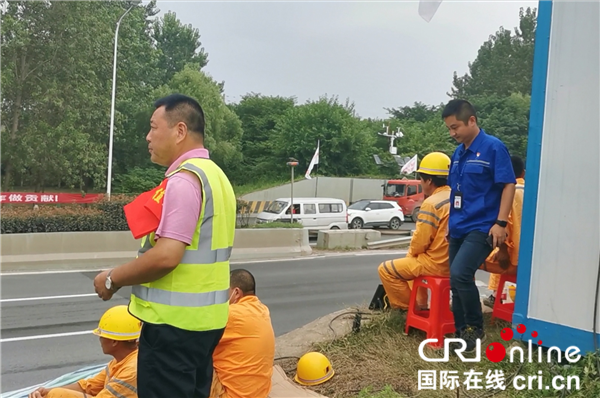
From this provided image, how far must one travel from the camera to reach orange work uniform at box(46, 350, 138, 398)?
9.66 feet

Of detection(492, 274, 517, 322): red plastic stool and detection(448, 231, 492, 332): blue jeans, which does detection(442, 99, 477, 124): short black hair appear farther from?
detection(492, 274, 517, 322): red plastic stool

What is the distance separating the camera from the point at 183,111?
2.68 metres

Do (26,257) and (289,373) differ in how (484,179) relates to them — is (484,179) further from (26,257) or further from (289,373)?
(26,257)

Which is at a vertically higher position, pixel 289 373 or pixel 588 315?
pixel 588 315

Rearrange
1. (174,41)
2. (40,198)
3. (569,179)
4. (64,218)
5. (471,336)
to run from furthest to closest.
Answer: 1. (174,41)
2. (40,198)
3. (64,218)
4. (471,336)
5. (569,179)

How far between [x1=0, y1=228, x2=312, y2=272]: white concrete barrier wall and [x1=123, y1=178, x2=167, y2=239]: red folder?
36.0 ft

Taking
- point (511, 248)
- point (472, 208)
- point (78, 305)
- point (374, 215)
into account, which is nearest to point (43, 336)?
point (78, 305)

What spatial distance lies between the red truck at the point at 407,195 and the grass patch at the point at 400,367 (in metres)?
26.0

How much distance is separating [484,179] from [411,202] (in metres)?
27.2

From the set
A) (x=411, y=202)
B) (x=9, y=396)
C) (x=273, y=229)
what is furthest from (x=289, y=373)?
(x=411, y=202)

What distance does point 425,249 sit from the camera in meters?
4.98

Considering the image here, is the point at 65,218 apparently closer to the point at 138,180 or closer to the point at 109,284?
the point at 109,284

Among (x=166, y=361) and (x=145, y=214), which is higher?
(x=145, y=214)

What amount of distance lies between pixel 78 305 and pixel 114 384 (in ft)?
20.9
